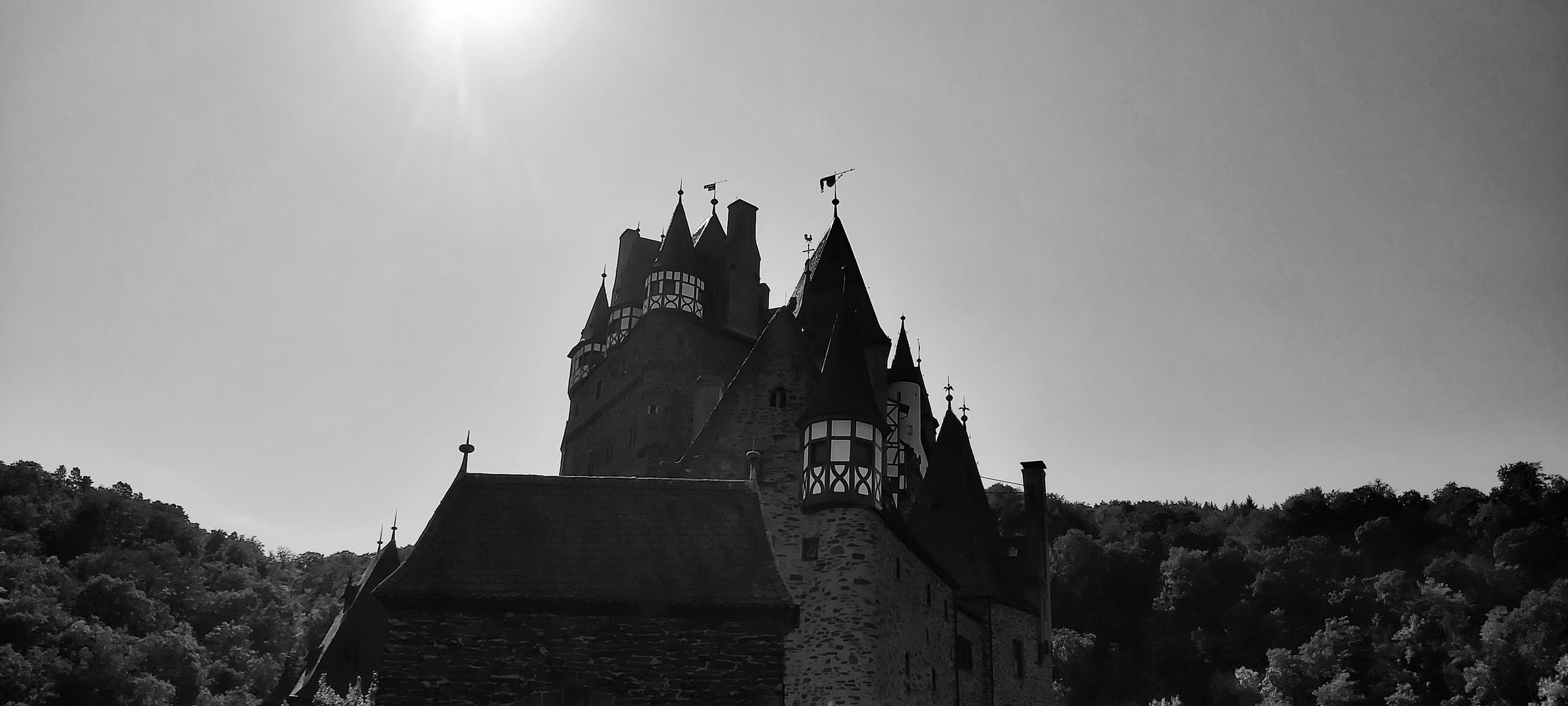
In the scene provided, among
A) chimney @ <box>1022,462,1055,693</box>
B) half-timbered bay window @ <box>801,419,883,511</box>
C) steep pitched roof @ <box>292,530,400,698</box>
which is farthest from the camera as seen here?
chimney @ <box>1022,462,1055,693</box>

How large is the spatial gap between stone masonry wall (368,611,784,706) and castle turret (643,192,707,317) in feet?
94.4

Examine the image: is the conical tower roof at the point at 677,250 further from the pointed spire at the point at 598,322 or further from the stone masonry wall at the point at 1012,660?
the stone masonry wall at the point at 1012,660

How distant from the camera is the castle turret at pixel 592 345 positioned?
181ft

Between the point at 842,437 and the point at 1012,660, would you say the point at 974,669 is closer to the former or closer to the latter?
the point at 1012,660

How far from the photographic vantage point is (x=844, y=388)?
29.7 meters

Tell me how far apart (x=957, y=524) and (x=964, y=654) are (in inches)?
176

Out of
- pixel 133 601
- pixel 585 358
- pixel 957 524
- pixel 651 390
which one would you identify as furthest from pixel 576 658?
pixel 133 601

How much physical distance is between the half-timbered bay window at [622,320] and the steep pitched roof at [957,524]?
1696cm

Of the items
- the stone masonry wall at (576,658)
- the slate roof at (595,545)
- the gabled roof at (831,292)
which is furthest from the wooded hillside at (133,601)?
the stone masonry wall at (576,658)

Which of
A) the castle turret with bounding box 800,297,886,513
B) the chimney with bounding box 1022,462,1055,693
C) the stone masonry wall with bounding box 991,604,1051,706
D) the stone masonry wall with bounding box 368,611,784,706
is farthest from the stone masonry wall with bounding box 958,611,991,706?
the stone masonry wall with bounding box 368,611,784,706

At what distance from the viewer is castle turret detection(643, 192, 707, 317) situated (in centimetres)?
4881

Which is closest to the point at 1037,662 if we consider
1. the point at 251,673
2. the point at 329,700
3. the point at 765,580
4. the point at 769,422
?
the point at 769,422

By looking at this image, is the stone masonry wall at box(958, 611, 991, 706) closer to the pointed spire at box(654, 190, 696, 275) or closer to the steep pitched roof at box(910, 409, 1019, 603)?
the steep pitched roof at box(910, 409, 1019, 603)

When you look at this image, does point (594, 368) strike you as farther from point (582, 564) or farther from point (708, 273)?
point (582, 564)
